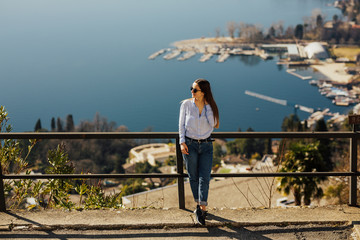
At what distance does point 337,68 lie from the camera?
490ft

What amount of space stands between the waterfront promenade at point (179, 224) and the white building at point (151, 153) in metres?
70.7

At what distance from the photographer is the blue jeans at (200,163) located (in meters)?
3.36

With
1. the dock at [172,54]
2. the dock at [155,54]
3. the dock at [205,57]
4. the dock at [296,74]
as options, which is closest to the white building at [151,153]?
the dock at [296,74]

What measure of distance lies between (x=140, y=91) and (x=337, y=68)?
213 ft

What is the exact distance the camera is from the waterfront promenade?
3305mm

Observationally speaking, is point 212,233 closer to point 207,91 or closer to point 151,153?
point 207,91

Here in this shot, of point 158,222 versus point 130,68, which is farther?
point 130,68

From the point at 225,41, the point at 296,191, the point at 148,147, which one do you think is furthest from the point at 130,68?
the point at 296,191

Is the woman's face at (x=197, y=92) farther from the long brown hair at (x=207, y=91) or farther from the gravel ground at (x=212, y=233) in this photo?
the gravel ground at (x=212, y=233)

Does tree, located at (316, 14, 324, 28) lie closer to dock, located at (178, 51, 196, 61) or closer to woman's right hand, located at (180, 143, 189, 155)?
dock, located at (178, 51, 196, 61)

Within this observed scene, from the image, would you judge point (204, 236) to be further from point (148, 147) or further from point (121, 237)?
point (148, 147)

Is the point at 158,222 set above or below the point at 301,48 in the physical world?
below

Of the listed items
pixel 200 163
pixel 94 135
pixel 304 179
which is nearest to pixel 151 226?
pixel 200 163

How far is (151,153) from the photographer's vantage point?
258 ft
